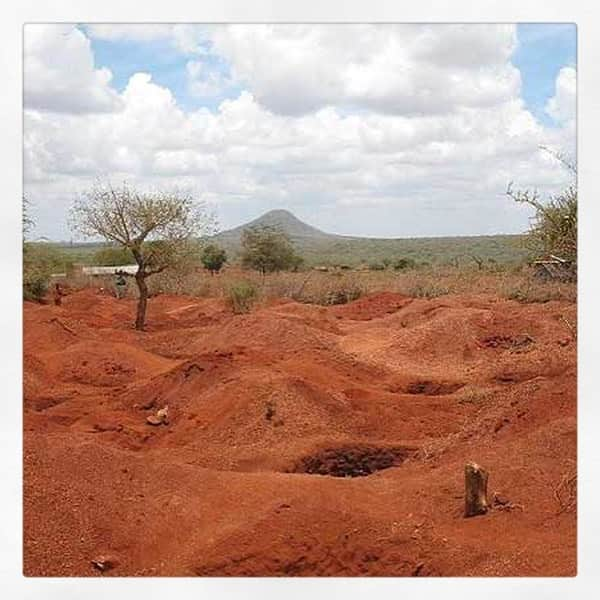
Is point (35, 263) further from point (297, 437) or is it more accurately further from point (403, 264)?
point (403, 264)

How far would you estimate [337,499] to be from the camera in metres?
4.59

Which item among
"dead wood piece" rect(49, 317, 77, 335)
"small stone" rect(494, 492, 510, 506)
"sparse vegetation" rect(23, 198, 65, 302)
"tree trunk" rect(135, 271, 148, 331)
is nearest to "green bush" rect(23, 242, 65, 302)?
"sparse vegetation" rect(23, 198, 65, 302)

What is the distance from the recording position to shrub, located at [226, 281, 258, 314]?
18.3 ft

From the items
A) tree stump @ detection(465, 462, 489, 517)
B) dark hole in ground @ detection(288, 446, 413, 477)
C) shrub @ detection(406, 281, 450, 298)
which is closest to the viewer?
tree stump @ detection(465, 462, 489, 517)

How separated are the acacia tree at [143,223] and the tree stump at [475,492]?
184cm

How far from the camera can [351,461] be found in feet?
16.3

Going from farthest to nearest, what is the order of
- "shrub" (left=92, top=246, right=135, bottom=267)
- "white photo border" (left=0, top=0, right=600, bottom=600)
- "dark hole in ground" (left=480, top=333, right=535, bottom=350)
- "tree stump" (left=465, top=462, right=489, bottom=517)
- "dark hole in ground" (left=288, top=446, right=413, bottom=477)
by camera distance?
"shrub" (left=92, top=246, right=135, bottom=267) → "dark hole in ground" (left=480, top=333, right=535, bottom=350) → "dark hole in ground" (left=288, top=446, right=413, bottom=477) → "tree stump" (left=465, top=462, right=489, bottom=517) → "white photo border" (left=0, top=0, right=600, bottom=600)

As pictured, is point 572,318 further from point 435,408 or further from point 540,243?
point 435,408

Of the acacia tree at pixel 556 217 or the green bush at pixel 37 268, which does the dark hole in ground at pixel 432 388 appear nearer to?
the acacia tree at pixel 556 217

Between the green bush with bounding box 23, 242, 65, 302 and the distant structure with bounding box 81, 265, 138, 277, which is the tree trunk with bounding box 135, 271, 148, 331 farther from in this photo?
the green bush with bounding box 23, 242, 65, 302

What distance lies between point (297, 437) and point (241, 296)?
0.99 metres
